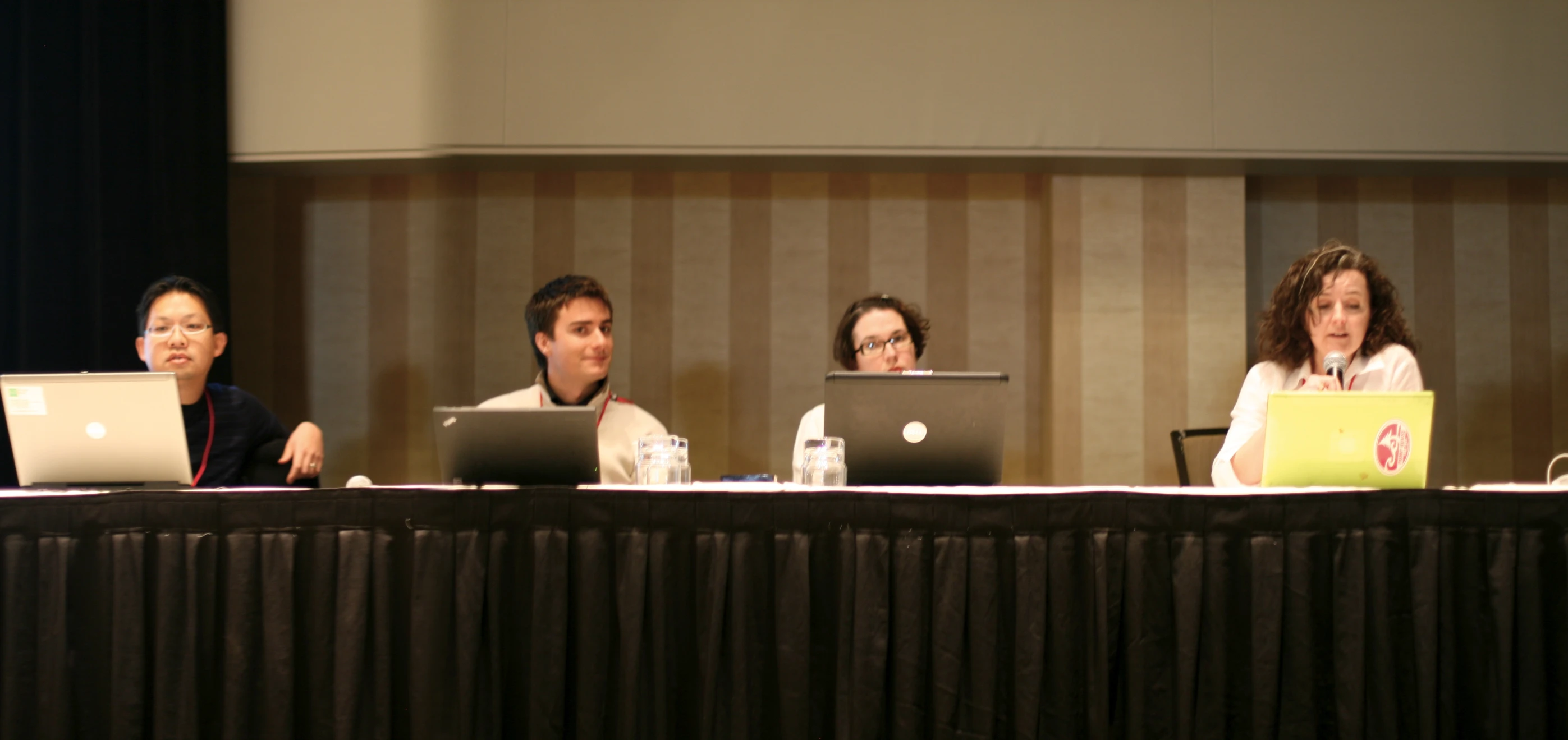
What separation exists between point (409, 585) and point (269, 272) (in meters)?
2.65

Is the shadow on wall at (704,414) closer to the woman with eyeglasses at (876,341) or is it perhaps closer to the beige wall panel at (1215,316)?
the woman with eyeglasses at (876,341)

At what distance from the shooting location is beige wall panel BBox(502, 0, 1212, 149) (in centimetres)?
357

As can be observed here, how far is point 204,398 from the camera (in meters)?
2.61

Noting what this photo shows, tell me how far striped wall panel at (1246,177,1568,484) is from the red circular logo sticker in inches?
86.4

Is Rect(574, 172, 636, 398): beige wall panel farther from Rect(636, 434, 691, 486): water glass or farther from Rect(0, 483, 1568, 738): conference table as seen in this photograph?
Rect(0, 483, 1568, 738): conference table

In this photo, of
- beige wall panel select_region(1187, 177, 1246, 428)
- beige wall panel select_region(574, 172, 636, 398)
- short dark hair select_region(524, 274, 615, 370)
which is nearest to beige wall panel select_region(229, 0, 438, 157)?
beige wall panel select_region(574, 172, 636, 398)

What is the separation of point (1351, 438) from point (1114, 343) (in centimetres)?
196

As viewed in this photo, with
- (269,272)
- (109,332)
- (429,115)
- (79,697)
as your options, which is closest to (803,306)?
(429,115)

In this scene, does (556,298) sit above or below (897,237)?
below

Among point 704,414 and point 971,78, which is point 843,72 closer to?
point 971,78

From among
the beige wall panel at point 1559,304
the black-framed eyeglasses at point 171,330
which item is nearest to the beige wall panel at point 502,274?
the black-framed eyeglasses at point 171,330

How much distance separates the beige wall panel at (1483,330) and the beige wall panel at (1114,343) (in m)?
1.32

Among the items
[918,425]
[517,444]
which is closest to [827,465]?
[918,425]

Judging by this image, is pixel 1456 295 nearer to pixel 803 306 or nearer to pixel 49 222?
pixel 803 306
